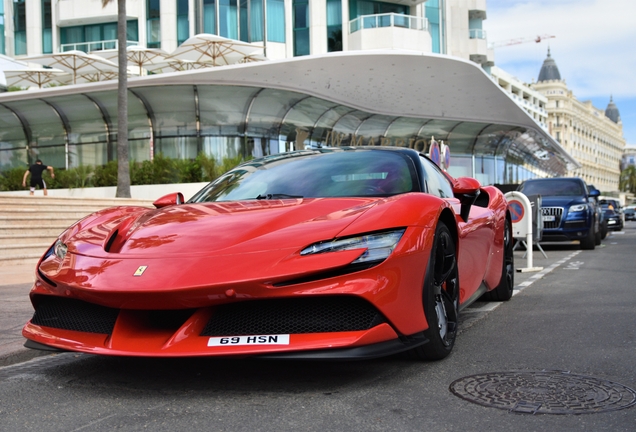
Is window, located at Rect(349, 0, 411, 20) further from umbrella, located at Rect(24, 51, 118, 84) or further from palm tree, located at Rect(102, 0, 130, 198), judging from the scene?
palm tree, located at Rect(102, 0, 130, 198)

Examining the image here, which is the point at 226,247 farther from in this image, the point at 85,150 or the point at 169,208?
the point at 85,150

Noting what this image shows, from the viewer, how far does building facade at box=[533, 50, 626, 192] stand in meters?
143

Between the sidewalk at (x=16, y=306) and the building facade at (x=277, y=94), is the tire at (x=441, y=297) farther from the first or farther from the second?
the building facade at (x=277, y=94)

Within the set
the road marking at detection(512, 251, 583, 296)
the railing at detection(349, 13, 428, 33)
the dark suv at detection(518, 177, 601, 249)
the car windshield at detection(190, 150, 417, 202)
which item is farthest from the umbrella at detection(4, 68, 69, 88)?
the car windshield at detection(190, 150, 417, 202)

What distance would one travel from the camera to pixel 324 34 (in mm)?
40781

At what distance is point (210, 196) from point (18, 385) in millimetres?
1738

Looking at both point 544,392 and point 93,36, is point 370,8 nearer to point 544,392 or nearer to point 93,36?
point 93,36

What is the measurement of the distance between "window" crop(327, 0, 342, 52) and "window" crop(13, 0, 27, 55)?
62.2 feet

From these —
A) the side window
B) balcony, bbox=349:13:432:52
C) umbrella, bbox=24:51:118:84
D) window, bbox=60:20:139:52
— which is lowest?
the side window

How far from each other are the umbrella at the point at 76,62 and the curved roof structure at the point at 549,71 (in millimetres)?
140820

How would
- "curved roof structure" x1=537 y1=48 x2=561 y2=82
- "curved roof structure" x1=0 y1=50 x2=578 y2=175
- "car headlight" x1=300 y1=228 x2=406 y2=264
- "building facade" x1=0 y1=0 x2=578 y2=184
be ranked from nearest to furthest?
"car headlight" x1=300 y1=228 x2=406 y2=264, "curved roof structure" x1=0 y1=50 x2=578 y2=175, "building facade" x1=0 y1=0 x2=578 y2=184, "curved roof structure" x1=537 y1=48 x2=561 y2=82

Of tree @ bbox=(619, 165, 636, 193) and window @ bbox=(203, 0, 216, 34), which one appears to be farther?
tree @ bbox=(619, 165, 636, 193)

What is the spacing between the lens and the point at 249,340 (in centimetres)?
332

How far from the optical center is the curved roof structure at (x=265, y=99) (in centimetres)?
2952
